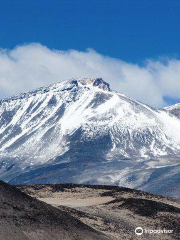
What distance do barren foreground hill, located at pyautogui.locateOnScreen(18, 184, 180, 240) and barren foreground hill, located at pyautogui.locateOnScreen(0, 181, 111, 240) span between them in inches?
196

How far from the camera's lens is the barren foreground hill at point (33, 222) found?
3764cm

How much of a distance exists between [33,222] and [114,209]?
1987 centimetres

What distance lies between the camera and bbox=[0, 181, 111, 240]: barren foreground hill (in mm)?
37641

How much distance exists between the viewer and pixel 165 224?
54.5 m

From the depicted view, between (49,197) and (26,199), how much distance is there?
23.1 meters

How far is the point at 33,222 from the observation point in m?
39.8

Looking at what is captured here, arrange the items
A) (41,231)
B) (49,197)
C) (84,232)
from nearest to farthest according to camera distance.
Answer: (41,231)
(84,232)
(49,197)

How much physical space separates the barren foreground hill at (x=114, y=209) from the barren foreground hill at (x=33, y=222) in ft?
16.4

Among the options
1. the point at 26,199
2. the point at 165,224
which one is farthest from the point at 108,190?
the point at 26,199

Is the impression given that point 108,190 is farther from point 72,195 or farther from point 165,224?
point 165,224

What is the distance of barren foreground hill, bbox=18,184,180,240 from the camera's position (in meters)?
50.0

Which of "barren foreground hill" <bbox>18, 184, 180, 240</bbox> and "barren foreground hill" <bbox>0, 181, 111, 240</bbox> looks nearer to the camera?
"barren foreground hill" <bbox>0, 181, 111, 240</bbox>

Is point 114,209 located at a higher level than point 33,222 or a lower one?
higher

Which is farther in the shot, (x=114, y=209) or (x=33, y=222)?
(x=114, y=209)
